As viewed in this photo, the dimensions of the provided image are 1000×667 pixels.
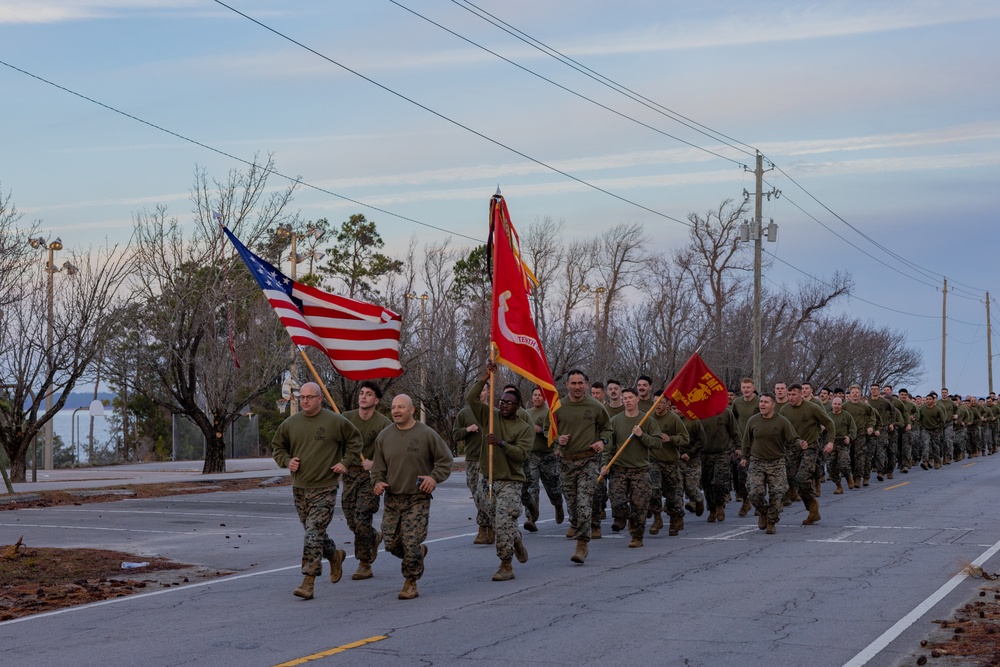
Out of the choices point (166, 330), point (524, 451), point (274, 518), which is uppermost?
point (166, 330)

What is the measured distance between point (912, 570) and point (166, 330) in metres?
22.5

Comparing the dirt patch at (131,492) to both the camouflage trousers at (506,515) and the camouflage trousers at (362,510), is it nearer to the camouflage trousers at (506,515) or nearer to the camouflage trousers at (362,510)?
the camouflage trousers at (362,510)

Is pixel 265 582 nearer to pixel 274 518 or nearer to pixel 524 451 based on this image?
pixel 524 451

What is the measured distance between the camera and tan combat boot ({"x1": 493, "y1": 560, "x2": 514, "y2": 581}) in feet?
40.5

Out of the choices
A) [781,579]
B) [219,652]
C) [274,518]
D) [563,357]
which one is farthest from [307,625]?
[563,357]

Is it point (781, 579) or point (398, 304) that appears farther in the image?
point (398, 304)

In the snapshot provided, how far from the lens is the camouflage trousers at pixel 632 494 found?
613 inches

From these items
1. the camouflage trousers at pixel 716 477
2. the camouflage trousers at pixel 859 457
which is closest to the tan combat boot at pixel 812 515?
the camouflage trousers at pixel 716 477

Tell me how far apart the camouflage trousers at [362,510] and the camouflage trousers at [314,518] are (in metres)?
0.94

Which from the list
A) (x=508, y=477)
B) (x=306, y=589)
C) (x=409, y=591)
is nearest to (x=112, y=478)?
(x=508, y=477)

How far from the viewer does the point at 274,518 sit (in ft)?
67.6

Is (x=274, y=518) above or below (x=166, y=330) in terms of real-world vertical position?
below

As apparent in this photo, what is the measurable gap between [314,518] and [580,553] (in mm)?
3440

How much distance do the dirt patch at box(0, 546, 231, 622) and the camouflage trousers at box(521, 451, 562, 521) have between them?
5142 mm
